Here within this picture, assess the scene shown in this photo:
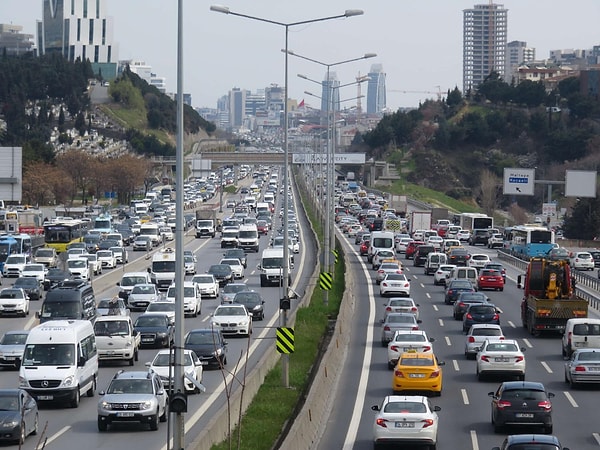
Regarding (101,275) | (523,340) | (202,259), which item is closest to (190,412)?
(523,340)

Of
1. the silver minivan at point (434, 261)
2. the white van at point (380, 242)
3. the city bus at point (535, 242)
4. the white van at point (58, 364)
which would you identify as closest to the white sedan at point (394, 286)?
the silver minivan at point (434, 261)

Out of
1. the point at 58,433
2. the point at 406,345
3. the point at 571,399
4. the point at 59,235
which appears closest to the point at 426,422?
the point at 58,433

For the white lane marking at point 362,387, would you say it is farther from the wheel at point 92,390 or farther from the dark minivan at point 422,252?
the dark minivan at point 422,252

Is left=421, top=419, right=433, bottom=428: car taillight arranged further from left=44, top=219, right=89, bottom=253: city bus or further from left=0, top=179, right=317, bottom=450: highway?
A: left=44, top=219, right=89, bottom=253: city bus

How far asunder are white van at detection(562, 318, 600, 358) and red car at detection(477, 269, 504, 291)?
2694 centimetres

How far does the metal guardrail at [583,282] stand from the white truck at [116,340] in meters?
20.4

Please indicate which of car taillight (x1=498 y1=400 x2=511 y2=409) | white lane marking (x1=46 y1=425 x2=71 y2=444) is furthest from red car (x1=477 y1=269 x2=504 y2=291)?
white lane marking (x1=46 y1=425 x2=71 y2=444)

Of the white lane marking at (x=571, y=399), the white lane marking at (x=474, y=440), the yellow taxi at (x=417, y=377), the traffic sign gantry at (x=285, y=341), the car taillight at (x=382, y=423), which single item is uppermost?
the traffic sign gantry at (x=285, y=341)

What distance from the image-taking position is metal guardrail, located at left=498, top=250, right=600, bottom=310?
191 ft

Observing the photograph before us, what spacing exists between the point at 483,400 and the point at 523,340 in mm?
13801

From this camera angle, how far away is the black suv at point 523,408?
27.0m

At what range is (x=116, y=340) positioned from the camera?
37875mm

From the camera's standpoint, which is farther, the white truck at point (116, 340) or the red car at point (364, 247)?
the red car at point (364, 247)

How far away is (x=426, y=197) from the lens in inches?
7008
